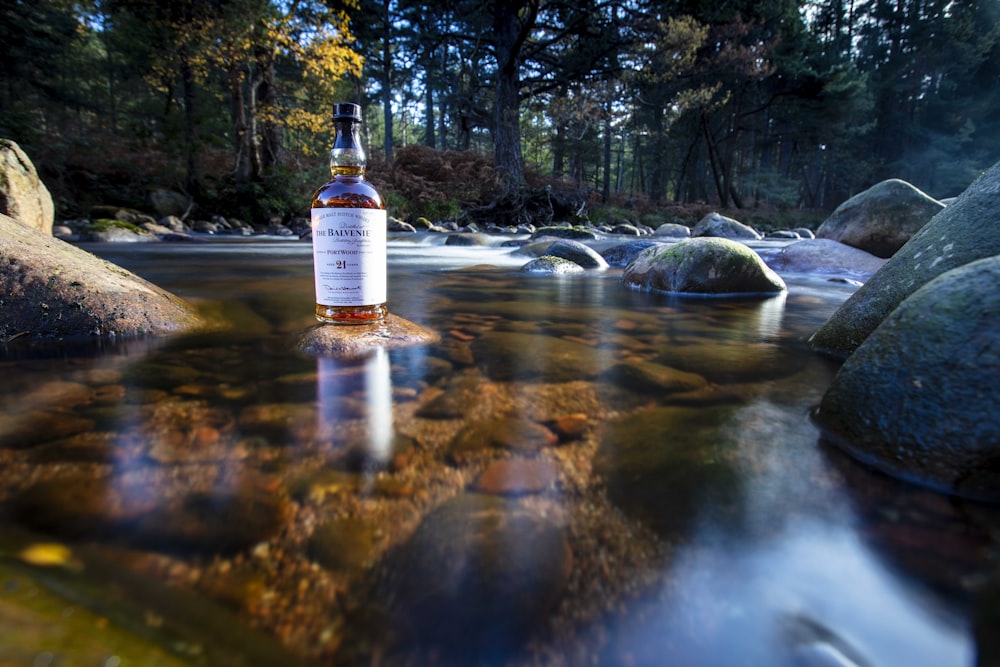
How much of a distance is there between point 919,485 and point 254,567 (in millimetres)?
1456

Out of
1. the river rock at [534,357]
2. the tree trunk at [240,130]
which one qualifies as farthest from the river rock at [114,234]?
the river rock at [534,357]

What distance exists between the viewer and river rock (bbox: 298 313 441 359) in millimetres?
2297

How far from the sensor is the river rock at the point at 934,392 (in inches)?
46.8

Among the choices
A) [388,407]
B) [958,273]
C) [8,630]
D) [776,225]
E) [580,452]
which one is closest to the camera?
[8,630]

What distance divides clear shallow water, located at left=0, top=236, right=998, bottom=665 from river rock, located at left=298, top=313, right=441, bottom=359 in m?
0.21

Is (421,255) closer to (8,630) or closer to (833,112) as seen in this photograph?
(8,630)

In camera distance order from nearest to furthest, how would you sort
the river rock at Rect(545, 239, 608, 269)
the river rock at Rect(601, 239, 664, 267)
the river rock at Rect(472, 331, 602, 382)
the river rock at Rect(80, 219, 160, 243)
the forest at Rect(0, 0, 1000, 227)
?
1. the river rock at Rect(472, 331, 602, 382)
2. the river rock at Rect(545, 239, 608, 269)
3. the river rock at Rect(601, 239, 664, 267)
4. the river rock at Rect(80, 219, 160, 243)
5. the forest at Rect(0, 0, 1000, 227)

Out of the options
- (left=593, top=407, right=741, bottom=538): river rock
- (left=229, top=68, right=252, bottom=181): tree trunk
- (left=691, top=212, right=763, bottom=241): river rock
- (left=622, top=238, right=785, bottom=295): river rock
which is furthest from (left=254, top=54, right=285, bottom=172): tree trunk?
(left=593, top=407, right=741, bottom=538): river rock

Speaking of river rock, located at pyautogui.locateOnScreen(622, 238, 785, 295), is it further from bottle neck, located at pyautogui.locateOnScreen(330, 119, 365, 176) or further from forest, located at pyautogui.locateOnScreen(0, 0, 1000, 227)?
forest, located at pyautogui.locateOnScreen(0, 0, 1000, 227)

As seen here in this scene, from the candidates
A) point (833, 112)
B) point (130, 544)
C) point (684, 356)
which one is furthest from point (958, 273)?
point (833, 112)

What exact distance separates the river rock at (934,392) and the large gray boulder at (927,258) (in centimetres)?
96

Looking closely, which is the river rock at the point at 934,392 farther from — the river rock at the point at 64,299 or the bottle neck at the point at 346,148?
the river rock at the point at 64,299

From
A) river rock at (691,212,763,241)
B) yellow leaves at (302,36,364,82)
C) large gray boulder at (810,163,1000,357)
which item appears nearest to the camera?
large gray boulder at (810,163,1000,357)

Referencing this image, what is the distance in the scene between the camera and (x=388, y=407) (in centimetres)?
169
